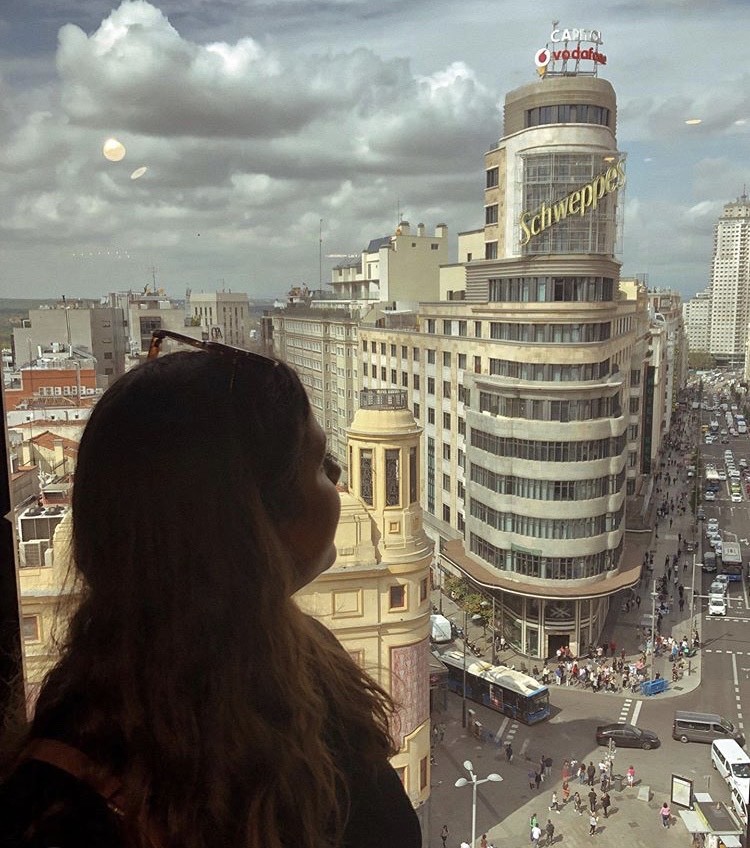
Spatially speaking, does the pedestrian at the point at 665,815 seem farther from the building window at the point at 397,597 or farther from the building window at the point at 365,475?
the building window at the point at 365,475

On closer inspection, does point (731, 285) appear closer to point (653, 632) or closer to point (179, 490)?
point (653, 632)

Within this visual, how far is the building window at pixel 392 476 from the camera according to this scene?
338 centimetres

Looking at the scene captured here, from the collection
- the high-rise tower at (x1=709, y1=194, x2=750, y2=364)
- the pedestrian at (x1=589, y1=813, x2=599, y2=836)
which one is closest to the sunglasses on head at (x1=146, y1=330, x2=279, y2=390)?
the pedestrian at (x1=589, y1=813, x2=599, y2=836)

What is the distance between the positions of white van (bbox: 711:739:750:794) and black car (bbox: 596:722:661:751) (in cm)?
45

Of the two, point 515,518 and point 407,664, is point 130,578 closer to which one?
point 407,664

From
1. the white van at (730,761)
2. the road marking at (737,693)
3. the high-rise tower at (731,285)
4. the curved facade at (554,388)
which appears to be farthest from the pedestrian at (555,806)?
the high-rise tower at (731,285)

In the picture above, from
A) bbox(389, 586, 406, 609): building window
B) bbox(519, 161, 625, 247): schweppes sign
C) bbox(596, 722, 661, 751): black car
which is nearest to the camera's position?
bbox(389, 586, 406, 609): building window

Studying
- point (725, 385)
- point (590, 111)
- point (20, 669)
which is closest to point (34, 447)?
point (20, 669)

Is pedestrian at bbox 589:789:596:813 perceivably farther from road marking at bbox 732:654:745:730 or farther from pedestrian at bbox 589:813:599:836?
road marking at bbox 732:654:745:730

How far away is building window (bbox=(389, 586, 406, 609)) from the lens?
3.23 metres

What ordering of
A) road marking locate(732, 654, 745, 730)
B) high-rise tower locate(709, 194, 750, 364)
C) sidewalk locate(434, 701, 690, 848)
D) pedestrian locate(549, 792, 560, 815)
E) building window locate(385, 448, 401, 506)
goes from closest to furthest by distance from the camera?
building window locate(385, 448, 401, 506)
sidewalk locate(434, 701, 690, 848)
pedestrian locate(549, 792, 560, 815)
road marking locate(732, 654, 745, 730)
high-rise tower locate(709, 194, 750, 364)

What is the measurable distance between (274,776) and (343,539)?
2768 mm

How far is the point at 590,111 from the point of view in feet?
25.2

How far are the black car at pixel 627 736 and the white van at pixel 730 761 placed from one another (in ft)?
1.47
